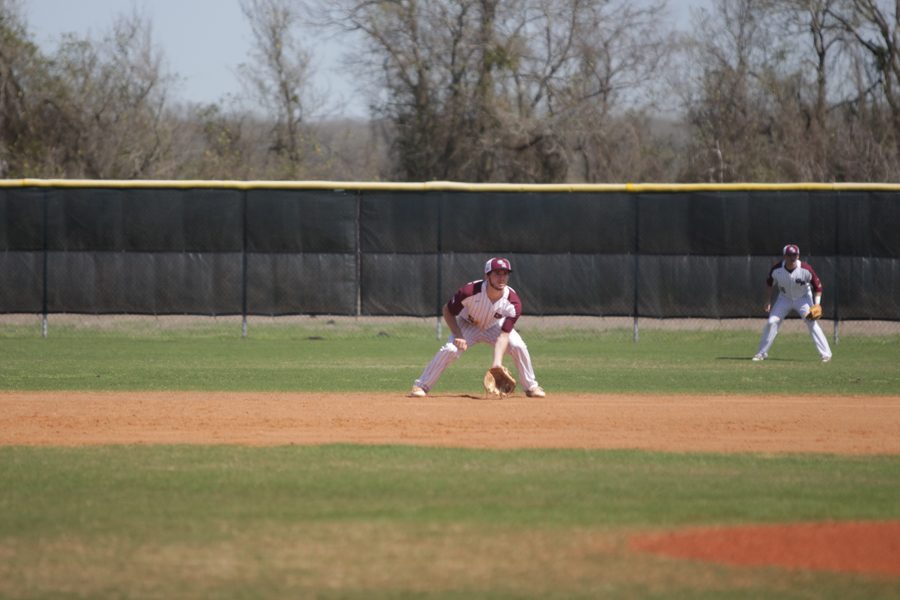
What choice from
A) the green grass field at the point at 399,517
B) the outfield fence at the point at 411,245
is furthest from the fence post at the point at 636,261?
the green grass field at the point at 399,517

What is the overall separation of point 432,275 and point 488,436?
523 inches

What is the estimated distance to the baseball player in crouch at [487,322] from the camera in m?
12.9

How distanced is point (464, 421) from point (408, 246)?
1257 cm

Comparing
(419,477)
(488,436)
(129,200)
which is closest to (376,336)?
(129,200)

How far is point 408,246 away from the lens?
23.9m

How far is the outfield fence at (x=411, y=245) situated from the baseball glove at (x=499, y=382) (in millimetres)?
10071

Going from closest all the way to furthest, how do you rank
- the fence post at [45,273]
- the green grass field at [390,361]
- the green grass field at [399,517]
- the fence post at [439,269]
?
the green grass field at [399,517] < the green grass field at [390,361] < the fence post at [439,269] < the fence post at [45,273]

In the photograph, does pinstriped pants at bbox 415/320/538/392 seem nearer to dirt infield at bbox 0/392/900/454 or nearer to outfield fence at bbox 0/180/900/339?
dirt infield at bbox 0/392/900/454

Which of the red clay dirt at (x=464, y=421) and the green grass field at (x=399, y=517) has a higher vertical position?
the green grass field at (x=399, y=517)

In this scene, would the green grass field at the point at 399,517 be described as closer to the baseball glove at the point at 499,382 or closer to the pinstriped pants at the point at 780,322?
the baseball glove at the point at 499,382

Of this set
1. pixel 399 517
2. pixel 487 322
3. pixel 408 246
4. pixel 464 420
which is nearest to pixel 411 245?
pixel 408 246

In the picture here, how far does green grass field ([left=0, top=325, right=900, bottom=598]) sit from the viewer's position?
5648 mm

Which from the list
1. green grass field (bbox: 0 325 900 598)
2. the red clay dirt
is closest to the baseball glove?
the red clay dirt

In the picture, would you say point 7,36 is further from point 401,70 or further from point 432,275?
point 432,275
